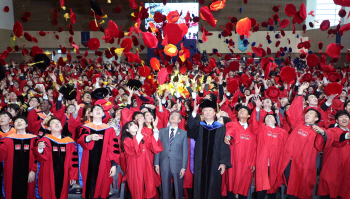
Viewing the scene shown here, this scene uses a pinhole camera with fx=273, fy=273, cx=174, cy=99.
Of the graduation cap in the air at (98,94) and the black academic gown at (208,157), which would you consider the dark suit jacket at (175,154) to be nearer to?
the black academic gown at (208,157)

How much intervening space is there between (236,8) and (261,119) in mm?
Answer: 20674

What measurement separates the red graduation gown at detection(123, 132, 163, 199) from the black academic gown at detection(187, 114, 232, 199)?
0.62m

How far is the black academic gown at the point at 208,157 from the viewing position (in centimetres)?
420

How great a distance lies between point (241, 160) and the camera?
15.1 ft

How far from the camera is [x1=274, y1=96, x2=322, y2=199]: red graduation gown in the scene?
14.1ft

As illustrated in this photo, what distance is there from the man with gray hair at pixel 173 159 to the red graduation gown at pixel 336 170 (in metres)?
2.25

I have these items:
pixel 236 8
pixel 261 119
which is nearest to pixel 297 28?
pixel 236 8

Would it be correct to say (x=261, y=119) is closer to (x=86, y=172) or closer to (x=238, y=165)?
(x=238, y=165)

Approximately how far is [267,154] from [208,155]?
107cm

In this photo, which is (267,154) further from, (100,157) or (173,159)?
(100,157)

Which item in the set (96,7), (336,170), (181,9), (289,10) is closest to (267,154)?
(336,170)

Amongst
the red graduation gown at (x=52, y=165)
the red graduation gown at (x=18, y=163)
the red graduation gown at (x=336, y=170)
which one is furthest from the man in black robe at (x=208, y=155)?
the red graduation gown at (x=18, y=163)

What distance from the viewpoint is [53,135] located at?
13.7 ft

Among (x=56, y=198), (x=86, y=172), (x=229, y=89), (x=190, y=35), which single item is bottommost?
(x=56, y=198)
